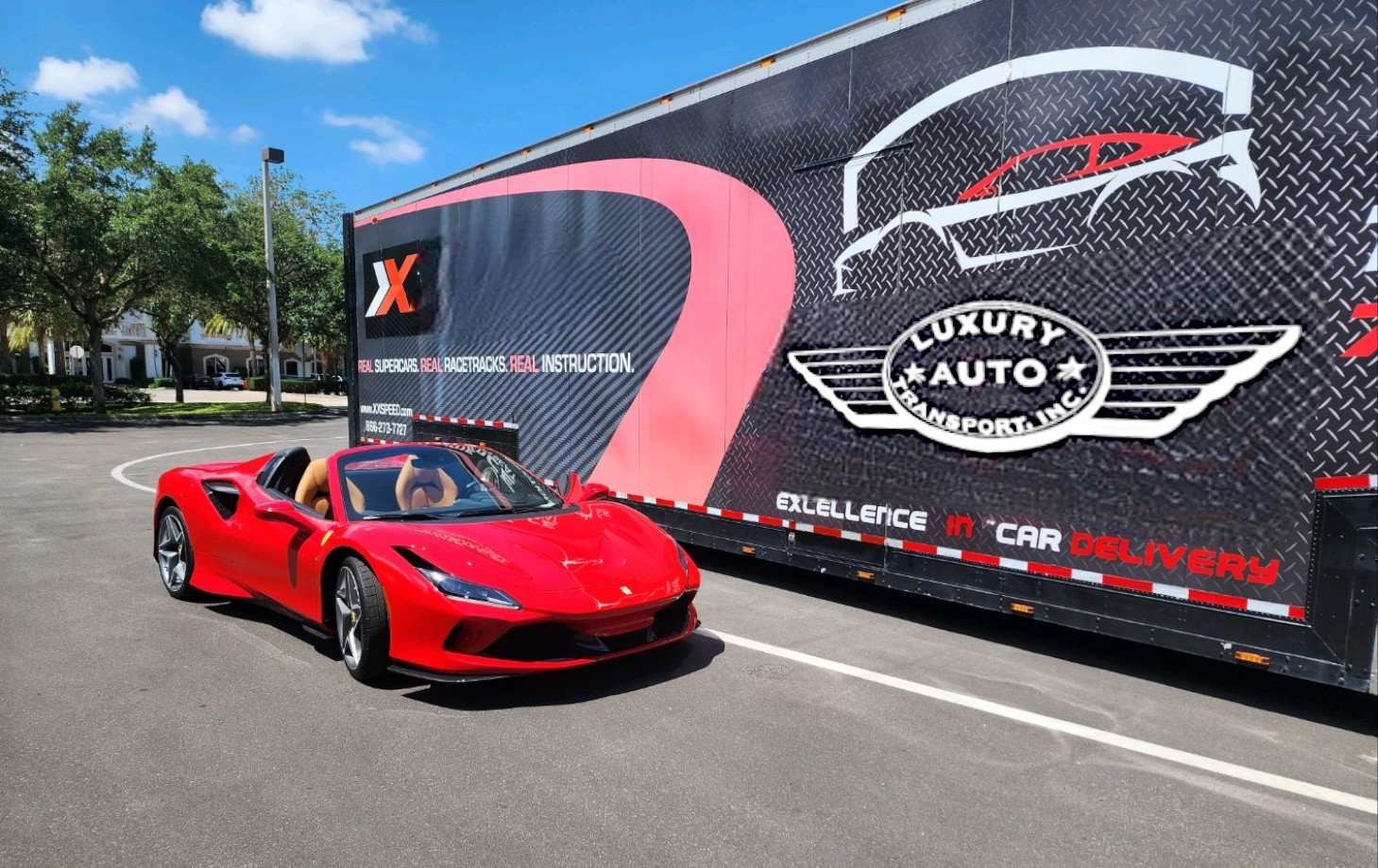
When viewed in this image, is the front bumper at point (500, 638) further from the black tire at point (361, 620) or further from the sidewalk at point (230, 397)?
the sidewalk at point (230, 397)

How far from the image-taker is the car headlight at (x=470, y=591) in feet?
12.2

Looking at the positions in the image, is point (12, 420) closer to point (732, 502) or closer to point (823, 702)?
point (732, 502)

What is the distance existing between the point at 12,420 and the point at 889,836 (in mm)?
30802

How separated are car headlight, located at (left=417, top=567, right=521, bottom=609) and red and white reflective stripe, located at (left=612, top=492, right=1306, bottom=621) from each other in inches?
97.5

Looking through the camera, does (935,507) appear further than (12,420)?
A: No

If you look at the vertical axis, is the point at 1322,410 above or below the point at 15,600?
above

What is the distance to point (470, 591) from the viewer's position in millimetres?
3760

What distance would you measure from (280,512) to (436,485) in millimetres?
909

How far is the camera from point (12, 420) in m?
24.7

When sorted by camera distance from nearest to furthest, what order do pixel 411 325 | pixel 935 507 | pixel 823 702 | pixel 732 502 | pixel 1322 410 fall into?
pixel 1322 410 < pixel 823 702 < pixel 935 507 < pixel 732 502 < pixel 411 325

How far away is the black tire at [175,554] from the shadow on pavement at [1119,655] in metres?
4.02

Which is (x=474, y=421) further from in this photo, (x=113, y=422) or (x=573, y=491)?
(x=113, y=422)

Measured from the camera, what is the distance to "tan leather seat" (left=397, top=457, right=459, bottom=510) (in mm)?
4750

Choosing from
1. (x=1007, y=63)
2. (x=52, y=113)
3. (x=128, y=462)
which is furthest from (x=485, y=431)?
(x=52, y=113)
